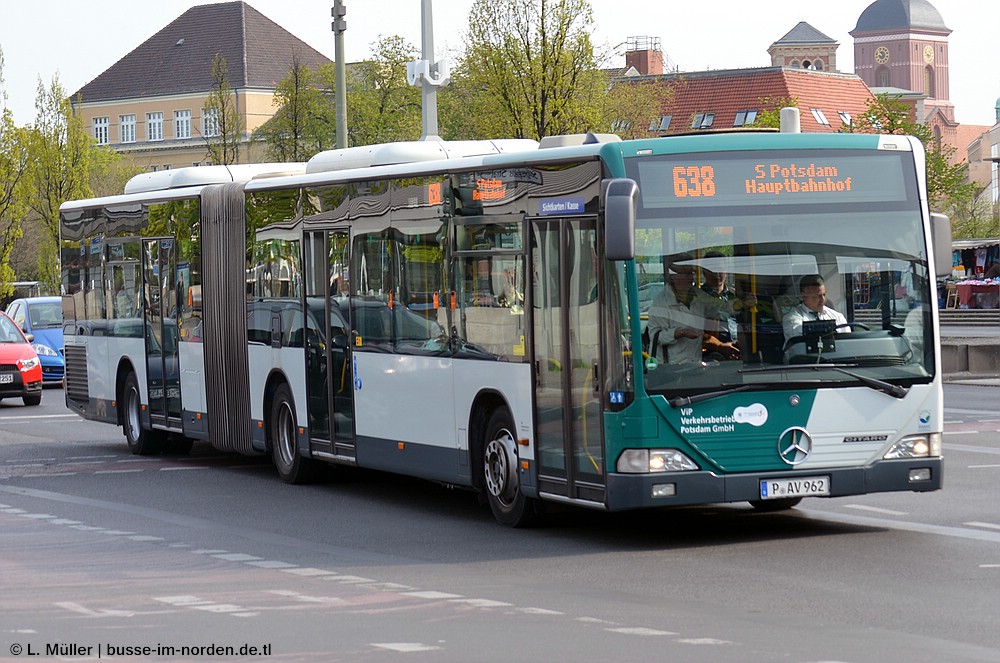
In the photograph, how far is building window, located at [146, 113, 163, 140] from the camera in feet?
411

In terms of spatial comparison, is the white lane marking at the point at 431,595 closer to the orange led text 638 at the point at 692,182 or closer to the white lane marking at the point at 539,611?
the white lane marking at the point at 539,611

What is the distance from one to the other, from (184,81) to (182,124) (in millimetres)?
2881

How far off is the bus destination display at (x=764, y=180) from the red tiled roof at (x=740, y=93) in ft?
324

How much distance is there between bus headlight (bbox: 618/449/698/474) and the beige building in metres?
108

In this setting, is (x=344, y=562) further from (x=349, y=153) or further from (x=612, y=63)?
(x=612, y=63)

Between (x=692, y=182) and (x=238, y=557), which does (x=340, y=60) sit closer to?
(x=692, y=182)

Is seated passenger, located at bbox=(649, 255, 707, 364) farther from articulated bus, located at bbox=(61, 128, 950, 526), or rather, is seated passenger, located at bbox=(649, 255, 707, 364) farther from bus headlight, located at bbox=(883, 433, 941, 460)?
bus headlight, located at bbox=(883, 433, 941, 460)

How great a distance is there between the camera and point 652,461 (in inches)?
476

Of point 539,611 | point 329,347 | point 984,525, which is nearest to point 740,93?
point 329,347

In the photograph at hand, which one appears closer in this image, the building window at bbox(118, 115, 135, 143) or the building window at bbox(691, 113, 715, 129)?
the building window at bbox(691, 113, 715, 129)

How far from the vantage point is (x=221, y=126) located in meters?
54.7

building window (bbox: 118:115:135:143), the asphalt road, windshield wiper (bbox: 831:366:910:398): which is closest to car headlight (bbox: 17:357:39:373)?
the asphalt road

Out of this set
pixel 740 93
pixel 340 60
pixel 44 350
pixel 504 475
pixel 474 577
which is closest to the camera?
pixel 474 577

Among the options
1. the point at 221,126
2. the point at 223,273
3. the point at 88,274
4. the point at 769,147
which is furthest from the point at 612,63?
the point at 769,147
